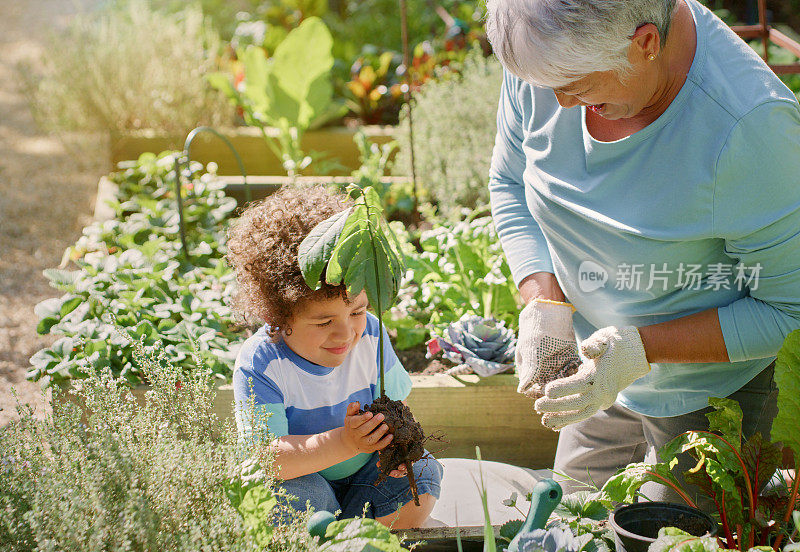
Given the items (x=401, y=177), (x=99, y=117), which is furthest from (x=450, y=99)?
(x=99, y=117)

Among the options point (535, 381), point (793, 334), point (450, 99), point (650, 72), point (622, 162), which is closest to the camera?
point (793, 334)

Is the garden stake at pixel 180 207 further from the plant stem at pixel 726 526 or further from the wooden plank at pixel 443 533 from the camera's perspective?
the plant stem at pixel 726 526

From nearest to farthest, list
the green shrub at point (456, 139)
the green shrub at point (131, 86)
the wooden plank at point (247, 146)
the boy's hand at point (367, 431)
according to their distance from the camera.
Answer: the boy's hand at point (367, 431), the green shrub at point (456, 139), the wooden plank at point (247, 146), the green shrub at point (131, 86)

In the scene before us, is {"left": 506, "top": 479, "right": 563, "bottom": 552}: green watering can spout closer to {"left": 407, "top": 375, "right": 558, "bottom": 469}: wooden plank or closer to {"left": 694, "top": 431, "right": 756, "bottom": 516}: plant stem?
{"left": 694, "top": 431, "right": 756, "bottom": 516}: plant stem

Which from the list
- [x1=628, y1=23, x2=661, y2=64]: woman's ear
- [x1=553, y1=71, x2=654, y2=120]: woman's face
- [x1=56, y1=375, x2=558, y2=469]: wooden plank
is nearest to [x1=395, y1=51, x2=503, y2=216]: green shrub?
[x1=56, y1=375, x2=558, y2=469]: wooden plank

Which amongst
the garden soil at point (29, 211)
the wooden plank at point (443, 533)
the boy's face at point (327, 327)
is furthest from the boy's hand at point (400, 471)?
the garden soil at point (29, 211)

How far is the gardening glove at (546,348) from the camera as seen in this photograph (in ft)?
5.12

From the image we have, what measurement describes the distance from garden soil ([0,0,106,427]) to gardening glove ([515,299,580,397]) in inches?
74.5

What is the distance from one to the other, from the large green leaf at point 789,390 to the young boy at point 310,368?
70 cm

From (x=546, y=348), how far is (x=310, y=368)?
51 cm

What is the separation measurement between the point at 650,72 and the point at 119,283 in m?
2.02

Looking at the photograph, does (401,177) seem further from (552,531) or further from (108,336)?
(552,531)

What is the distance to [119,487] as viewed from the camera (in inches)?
42.0

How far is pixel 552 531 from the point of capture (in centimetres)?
103
